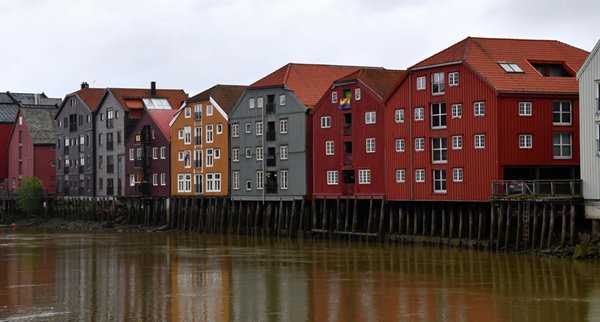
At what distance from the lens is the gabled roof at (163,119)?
3799 inches

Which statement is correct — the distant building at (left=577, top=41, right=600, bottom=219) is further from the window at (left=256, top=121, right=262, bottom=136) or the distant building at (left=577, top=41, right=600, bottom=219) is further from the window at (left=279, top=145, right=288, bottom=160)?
the window at (left=256, top=121, right=262, bottom=136)

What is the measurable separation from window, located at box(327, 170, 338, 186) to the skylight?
3118 cm

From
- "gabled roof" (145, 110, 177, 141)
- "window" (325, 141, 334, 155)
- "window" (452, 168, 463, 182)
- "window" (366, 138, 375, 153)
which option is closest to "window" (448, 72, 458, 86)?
"window" (452, 168, 463, 182)

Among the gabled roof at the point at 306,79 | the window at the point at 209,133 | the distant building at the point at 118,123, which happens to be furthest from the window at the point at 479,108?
the distant building at the point at 118,123

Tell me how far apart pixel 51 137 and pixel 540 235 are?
7844cm

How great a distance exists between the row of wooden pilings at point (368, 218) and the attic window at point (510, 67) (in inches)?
325

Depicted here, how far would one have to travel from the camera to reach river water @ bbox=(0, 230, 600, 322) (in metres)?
36.6

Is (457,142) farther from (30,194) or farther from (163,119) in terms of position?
(30,194)

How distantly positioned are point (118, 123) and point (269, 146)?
26.6 metres

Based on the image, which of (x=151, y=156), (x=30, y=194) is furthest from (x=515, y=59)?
(x=30, y=194)

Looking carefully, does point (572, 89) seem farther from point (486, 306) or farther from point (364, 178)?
point (486, 306)

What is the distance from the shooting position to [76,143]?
113 meters

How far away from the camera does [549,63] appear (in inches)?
2586

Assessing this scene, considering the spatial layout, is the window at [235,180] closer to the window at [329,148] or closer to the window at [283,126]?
the window at [283,126]
